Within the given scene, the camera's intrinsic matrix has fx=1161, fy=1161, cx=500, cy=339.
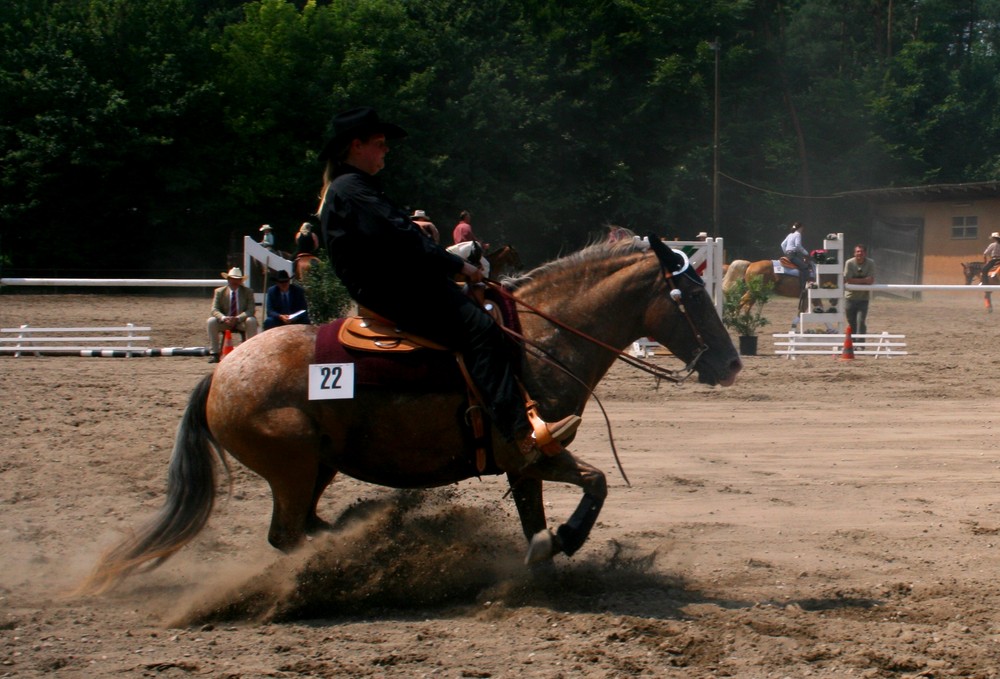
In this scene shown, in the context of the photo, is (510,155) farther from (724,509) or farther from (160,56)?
(724,509)

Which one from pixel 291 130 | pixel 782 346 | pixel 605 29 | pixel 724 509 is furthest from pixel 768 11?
pixel 724 509

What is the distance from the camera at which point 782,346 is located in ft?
60.5

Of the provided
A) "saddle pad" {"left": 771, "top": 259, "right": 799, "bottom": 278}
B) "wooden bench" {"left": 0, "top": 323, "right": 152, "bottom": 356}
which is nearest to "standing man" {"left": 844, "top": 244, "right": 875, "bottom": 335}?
"saddle pad" {"left": 771, "top": 259, "right": 799, "bottom": 278}

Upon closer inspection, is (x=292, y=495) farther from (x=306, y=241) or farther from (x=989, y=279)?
(x=989, y=279)

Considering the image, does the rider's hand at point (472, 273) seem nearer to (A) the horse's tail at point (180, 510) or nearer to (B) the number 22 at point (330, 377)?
(B) the number 22 at point (330, 377)

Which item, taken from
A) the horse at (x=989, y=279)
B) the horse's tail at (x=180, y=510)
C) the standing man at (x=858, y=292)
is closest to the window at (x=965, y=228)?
the horse at (x=989, y=279)

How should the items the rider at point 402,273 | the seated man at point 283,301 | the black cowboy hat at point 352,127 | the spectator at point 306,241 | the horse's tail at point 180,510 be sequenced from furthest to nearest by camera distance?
1. the spectator at point 306,241
2. the seated man at point 283,301
3. the horse's tail at point 180,510
4. the black cowboy hat at point 352,127
5. the rider at point 402,273

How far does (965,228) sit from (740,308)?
25.1 metres

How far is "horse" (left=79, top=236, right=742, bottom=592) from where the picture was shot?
5910 mm

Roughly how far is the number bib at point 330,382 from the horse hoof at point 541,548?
3.92ft

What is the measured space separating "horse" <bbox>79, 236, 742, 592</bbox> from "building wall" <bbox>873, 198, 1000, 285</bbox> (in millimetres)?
35285

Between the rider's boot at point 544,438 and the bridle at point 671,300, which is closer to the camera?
the rider's boot at point 544,438

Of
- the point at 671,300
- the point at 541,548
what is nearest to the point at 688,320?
the point at 671,300

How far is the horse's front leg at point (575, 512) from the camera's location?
19.3ft
